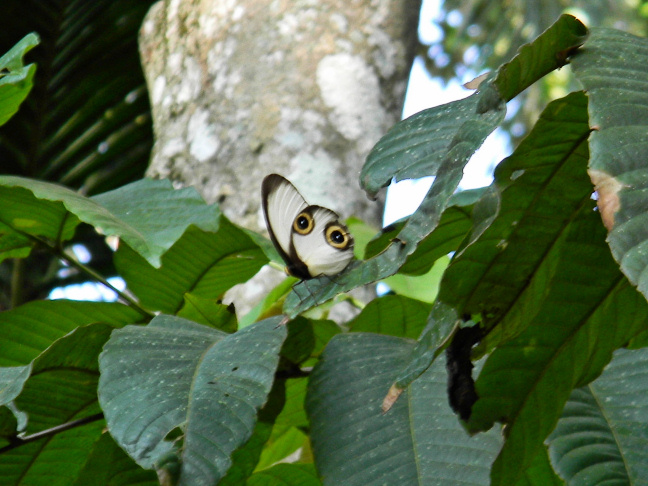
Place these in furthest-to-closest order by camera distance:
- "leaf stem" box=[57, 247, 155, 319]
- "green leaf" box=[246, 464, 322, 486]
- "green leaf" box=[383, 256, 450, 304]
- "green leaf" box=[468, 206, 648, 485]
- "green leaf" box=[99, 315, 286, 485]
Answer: "green leaf" box=[383, 256, 450, 304] → "leaf stem" box=[57, 247, 155, 319] → "green leaf" box=[246, 464, 322, 486] → "green leaf" box=[468, 206, 648, 485] → "green leaf" box=[99, 315, 286, 485]

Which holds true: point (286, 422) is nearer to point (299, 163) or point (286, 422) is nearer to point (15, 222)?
point (15, 222)

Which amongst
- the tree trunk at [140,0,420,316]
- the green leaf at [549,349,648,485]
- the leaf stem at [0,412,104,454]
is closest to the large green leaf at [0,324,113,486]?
the leaf stem at [0,412,104,454]

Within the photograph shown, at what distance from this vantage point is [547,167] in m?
0.62

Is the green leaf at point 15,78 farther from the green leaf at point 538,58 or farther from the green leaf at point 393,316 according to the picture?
the green leaf at point 538,58

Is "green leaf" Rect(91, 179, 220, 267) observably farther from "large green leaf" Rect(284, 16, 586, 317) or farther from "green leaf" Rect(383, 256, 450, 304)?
"green leaf" Rect(383, 256, 450, 304)

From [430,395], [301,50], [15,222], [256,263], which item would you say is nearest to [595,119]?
[430,395]

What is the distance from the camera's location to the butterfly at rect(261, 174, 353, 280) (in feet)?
3.16

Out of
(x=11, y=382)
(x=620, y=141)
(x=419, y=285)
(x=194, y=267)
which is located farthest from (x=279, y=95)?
(x=620, y=141)

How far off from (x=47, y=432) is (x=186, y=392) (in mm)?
223

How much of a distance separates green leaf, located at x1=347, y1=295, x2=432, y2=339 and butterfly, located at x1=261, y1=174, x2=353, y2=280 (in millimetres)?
97

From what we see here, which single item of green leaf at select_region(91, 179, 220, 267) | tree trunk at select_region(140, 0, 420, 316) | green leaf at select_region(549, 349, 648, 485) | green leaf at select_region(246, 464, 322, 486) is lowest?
green leaf at select_region(549, 349, 648, 485)

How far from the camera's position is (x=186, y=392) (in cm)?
60

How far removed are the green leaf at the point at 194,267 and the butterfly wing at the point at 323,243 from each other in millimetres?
56

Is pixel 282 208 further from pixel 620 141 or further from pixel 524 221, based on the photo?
pixel 620 141
